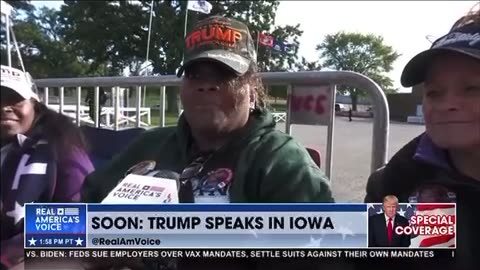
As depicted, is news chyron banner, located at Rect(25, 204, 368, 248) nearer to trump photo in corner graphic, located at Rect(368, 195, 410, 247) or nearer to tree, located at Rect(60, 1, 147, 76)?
trump photo in corner graphic, located at Rect(368, 195, 410, 247)

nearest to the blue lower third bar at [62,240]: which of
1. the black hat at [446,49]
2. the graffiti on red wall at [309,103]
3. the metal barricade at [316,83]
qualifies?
the metal barricade at [316,83]

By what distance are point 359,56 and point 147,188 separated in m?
0.59

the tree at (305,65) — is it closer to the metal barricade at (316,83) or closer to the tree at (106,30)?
the metal barricade at (316,83)

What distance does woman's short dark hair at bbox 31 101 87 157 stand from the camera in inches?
52.9

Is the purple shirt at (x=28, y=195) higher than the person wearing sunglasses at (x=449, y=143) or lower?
lower

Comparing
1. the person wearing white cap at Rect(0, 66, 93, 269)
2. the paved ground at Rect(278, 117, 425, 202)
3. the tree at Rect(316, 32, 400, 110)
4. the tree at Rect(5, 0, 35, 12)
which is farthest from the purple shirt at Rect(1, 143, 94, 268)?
the tree at Rect(316, 32, 400, 110)

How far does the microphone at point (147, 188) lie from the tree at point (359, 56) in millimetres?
474

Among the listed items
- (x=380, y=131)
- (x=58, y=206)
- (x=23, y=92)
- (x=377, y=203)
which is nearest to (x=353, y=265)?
(x=377, y=203)

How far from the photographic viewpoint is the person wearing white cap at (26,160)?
1.30 m

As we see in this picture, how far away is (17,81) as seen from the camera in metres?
1.30

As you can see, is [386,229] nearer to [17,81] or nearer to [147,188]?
[147,188]

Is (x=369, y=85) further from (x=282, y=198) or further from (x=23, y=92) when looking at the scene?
(x=23, y=92)

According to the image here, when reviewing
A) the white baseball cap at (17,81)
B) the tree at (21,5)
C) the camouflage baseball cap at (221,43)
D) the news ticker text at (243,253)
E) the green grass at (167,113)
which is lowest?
the news ticker text at (243,253)

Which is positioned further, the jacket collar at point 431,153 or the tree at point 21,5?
the tree at point 21,5
